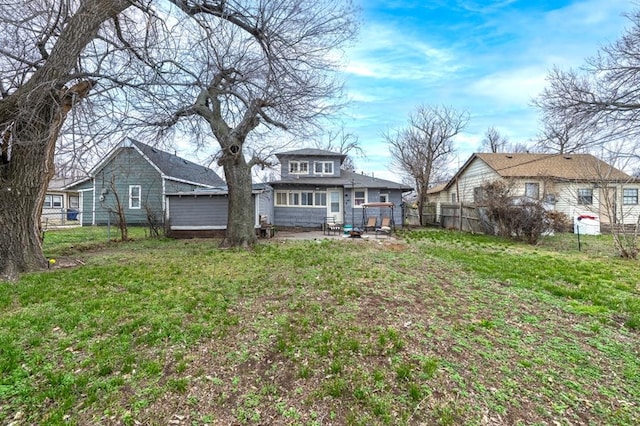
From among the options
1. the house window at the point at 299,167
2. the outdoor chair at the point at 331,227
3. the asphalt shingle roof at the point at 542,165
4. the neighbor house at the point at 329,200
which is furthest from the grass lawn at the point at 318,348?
the asphalt shingle roof at the point at 542,165

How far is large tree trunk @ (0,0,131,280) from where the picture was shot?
5527 mm

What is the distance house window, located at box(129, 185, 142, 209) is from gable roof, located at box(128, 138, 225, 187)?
1.91m

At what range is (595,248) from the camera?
11.1m

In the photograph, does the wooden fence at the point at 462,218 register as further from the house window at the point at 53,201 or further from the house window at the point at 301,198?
the house window at the point at 53,201

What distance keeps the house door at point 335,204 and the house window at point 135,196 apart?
11413 millimetres

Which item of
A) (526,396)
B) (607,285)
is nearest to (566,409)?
(526,396)

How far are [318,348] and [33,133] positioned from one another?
656 cm

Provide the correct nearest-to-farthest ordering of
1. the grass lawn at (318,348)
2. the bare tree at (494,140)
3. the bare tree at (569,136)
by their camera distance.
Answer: the grass lawn at (318,348) → the bare tree at (569,136) → the bare tree at (494,140)

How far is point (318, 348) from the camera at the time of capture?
336cm

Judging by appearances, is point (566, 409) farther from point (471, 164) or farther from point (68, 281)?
point (471, 164)

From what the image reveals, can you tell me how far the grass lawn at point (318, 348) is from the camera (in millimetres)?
2494

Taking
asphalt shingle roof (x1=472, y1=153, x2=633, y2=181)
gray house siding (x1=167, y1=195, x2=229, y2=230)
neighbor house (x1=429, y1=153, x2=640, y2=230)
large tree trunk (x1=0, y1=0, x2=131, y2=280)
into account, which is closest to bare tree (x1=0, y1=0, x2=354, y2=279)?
large tree trunk (x1=0, y1=0, x2=131, y2=280)

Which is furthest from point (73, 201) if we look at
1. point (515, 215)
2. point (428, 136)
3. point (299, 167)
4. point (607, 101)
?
point (607, 101)

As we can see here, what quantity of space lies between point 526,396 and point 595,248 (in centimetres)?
1164
